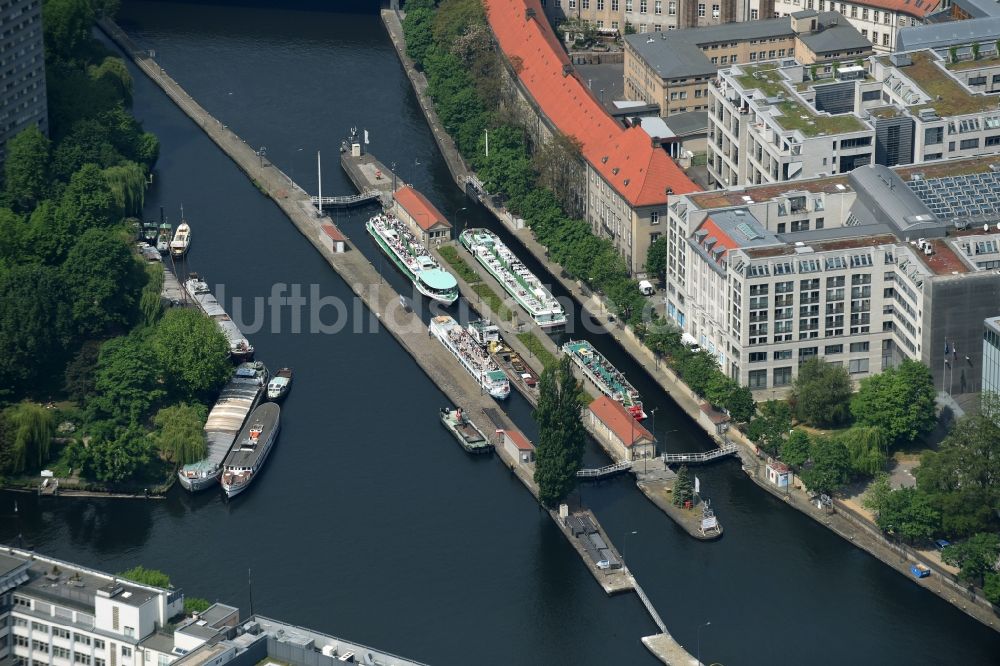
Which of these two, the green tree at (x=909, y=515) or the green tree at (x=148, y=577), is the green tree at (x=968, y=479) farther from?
the green tree at (x=148, y=577)

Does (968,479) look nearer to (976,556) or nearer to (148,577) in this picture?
(976,556)

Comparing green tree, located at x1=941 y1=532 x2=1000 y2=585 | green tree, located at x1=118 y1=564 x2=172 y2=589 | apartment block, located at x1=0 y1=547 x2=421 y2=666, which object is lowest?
green tree, located at x1=941 y1=532 x2=1000 y2=585

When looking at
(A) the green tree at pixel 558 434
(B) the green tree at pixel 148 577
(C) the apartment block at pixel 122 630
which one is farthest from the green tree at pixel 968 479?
(B) the green tree at pixel 148 577

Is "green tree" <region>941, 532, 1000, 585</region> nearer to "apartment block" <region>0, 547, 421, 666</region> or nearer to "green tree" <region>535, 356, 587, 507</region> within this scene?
"green tree" <region>535, 356, 587, 507</region>

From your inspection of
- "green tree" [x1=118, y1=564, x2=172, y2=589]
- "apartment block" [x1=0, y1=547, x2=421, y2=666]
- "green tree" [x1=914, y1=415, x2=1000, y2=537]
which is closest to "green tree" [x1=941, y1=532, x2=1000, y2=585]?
"green tree" [x1=914, y1=415, x2=1000, y2=537]

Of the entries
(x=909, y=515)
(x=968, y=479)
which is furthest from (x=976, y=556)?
(x=909, y=515)

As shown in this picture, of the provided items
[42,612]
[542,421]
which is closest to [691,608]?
[542,421]
